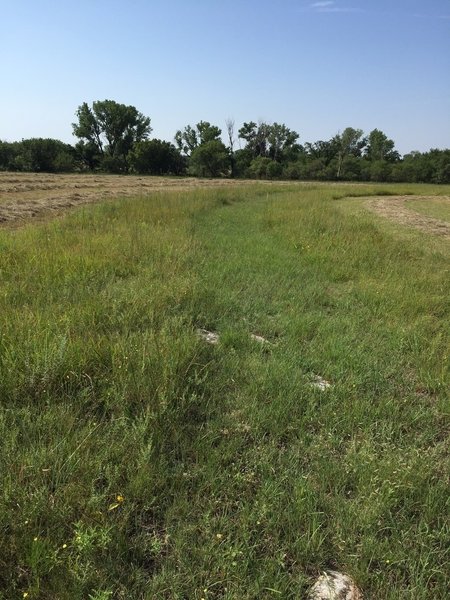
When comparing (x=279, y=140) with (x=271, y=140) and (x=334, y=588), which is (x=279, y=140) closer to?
(x=271, y=140)

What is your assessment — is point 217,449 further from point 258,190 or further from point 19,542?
point 258,190

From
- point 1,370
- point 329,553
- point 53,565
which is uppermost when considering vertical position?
point 1,370

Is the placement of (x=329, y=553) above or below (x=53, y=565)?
below

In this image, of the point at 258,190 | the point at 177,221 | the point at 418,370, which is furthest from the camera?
the point at 258,190

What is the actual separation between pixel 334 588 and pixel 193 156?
7610 cm

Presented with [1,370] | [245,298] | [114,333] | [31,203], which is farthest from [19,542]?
[31,203]

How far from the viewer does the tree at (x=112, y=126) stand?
78.1 m

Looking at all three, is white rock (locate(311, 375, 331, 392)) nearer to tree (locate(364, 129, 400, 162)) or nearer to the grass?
the grass

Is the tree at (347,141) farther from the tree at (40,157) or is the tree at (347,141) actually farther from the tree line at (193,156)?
the tree at (40,157)

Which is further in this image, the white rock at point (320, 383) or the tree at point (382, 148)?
the tree at point (382, 148)

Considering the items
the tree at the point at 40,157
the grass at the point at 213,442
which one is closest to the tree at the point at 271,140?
the tree at the point at 40,157

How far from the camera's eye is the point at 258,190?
29125 mm

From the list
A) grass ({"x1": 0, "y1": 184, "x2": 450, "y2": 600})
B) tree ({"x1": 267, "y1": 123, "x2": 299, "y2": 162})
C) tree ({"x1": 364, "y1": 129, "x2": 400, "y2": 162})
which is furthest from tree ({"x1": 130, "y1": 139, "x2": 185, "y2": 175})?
grass ({"x1": 0, "y1": 184, "x2": 450, "y2": 600})

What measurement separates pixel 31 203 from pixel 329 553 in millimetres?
19386
